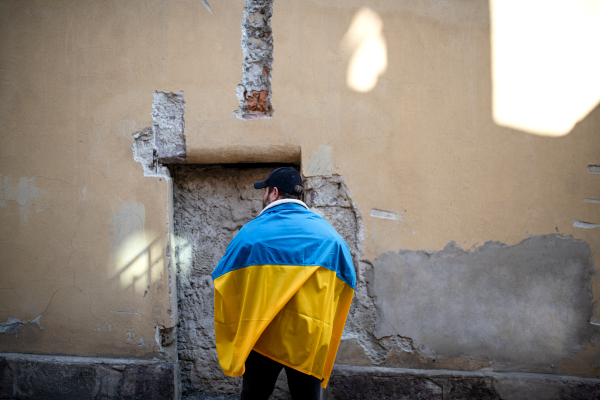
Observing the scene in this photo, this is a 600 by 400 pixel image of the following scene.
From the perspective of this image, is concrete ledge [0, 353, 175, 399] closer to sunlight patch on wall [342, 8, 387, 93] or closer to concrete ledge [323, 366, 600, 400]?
concrete ledge [323, 366, 600, 400]

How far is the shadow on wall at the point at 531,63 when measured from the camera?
8.35ft

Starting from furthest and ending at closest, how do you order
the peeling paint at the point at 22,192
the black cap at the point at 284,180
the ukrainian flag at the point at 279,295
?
the peeling paint at the point at 22,192 < the black cap at the point at 284,180 < the ukrainian flag at the point at 279,295

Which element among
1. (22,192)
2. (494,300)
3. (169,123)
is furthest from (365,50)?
(22,192)

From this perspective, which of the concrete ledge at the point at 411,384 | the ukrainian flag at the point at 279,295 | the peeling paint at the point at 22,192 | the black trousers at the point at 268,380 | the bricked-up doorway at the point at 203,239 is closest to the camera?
the ukrainian flag at the point at 279,295

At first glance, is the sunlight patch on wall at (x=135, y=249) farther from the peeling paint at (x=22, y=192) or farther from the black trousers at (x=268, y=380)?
the black trousers at (x=268, y=380)

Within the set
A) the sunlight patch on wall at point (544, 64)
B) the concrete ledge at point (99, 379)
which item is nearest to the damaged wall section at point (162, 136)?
the concrete ledge at point (99, 379)

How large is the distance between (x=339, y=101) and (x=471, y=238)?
1.31m

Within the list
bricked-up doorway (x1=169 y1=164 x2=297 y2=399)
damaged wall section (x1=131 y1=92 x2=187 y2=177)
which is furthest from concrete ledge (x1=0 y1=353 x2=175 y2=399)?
damaged wall section (x1=131 y1=92 x2=187 y2=177)

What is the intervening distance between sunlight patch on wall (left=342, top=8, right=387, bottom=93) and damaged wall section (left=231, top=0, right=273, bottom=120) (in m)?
0.55

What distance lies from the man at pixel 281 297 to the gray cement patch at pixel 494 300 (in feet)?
3.09

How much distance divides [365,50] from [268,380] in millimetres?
2135

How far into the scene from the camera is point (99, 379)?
2.56 m

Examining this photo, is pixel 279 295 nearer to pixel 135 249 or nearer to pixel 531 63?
pixel 135 249

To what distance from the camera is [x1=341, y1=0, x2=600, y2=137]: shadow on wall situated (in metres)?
2.54
